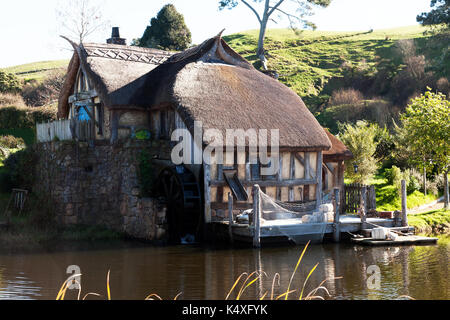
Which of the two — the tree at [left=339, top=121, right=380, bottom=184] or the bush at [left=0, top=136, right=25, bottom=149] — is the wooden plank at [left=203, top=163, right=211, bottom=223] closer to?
the tree at [left=339, top=121, right=380, bottom=184]

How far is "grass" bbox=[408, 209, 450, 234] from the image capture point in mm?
19562

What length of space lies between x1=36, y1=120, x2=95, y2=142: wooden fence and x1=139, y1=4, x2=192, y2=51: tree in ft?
72.5

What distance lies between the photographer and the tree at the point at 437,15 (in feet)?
139

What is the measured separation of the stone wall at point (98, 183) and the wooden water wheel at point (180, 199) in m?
0.92

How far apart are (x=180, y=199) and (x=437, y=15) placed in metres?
31.9

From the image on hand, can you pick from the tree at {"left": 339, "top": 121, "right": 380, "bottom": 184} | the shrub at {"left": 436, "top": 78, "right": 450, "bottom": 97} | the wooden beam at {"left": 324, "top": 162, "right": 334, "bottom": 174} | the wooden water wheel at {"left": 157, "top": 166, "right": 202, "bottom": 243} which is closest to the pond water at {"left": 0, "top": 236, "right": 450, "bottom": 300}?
the wooden water wheel at {"left": 157, "top": 166, "right": 202, "bottom": 243}

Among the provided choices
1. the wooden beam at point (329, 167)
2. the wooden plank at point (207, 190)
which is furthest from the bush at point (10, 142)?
the wooden beam at point (329, 167)

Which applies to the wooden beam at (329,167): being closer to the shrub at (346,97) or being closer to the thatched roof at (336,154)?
the thatched roof at (336,154)

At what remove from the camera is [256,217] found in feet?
53.0

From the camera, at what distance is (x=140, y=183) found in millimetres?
19109

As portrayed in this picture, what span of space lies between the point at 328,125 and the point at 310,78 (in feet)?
34.3

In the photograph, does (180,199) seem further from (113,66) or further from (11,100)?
(11,100)

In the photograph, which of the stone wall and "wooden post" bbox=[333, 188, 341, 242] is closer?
"wooden post" bbox=[333, 188, 341, 242]
